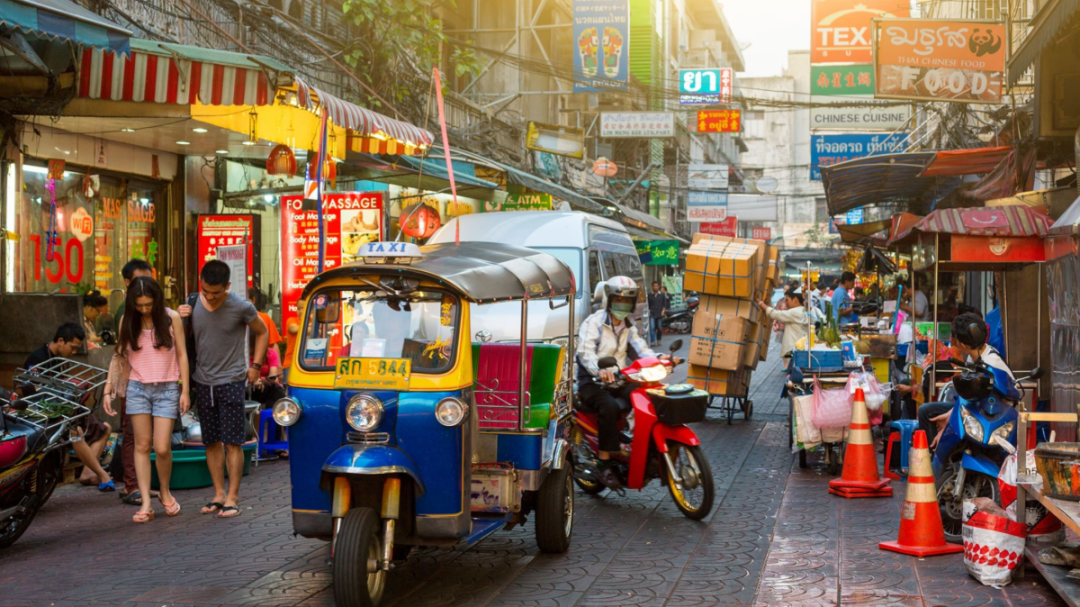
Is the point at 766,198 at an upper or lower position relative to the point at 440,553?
upper

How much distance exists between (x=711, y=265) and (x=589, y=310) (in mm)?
1719

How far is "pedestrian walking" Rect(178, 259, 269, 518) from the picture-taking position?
7.61 meters

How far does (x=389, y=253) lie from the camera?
226 inches

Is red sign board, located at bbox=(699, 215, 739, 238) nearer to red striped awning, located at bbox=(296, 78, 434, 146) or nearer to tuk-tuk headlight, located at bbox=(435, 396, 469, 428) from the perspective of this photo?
red striped awning, located at bbox=(296, 78, 434, 146)

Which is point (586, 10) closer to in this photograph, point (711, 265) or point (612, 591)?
point (711, 265)

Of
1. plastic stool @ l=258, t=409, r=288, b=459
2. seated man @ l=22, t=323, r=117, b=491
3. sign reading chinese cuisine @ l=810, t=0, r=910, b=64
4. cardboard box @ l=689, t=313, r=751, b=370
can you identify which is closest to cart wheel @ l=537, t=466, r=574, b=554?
seated man @ l=22, t=323, r=117, b=491

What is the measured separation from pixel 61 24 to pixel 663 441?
5138mm

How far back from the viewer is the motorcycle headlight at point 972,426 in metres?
6.45

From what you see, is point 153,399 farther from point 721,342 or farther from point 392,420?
point 721,342

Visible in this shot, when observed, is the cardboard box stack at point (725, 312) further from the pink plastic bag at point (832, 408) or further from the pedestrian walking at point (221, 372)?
the pedestrian walking at point (221, 372)

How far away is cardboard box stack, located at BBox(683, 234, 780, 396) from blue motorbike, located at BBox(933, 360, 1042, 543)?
5.68 m

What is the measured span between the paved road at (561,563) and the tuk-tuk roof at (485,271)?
169 centimetres

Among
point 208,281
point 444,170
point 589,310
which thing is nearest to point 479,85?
point 444,170

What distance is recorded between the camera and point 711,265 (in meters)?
12.5
